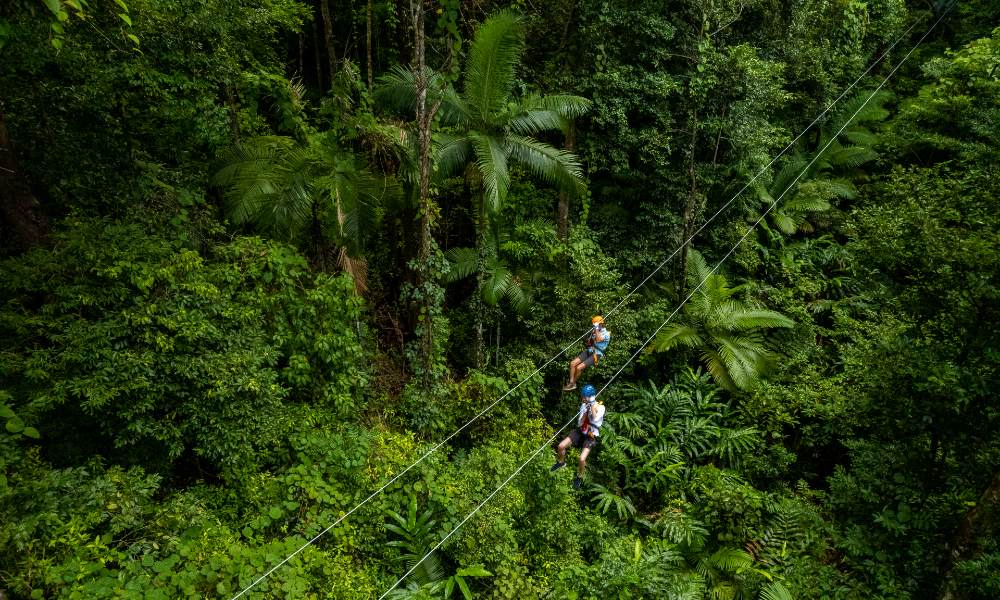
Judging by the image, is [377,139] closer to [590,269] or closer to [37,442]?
[590,269]

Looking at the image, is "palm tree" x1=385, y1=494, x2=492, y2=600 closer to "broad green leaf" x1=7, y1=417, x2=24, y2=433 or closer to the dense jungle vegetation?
the dense jungle vegetation

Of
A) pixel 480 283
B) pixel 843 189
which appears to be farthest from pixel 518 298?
pixel 843 189

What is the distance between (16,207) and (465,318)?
6917 mm

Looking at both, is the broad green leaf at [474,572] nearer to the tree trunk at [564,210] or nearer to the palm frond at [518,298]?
the palm frond at [518,298]

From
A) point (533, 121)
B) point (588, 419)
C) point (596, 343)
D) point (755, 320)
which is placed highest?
point (533, 121)

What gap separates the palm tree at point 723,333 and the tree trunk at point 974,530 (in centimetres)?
399

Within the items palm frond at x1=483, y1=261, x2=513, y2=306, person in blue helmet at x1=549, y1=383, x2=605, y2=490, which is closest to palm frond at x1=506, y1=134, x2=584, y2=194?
palm frond at x1=483, y1=261, x2=513, y2=306

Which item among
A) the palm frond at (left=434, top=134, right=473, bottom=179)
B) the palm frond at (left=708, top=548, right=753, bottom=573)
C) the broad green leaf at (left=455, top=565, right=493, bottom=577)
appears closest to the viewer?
the broad green leaf at (left=455, top=565, right=493, bottom=577)

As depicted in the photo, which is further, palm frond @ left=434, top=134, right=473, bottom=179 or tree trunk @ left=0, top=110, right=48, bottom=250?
palm frond @ left=434, top=134, right=473, bottom=179

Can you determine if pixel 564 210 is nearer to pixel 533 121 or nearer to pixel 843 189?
pixel 533 121

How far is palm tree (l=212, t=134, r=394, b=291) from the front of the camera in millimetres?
6773

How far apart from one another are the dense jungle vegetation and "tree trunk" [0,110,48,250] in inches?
1.5

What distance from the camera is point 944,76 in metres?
11.5

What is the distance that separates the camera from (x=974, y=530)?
19.4ft
